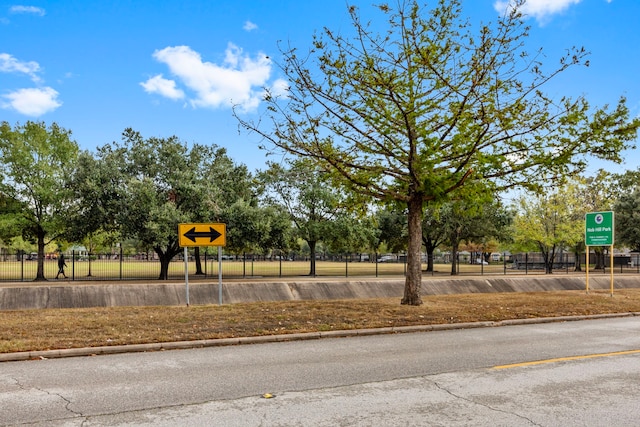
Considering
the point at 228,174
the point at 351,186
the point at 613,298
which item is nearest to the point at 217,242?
the point at 351,186

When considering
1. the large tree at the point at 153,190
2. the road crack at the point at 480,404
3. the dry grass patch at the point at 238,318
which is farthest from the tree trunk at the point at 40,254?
the road crack at the point at 480,404

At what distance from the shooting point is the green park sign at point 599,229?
18625 millimetres

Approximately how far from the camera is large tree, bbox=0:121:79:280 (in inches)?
1196

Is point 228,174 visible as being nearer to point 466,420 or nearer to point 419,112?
point 419,112

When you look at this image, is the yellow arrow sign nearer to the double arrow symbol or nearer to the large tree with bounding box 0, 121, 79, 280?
the double arrow symbol

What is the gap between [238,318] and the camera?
12.0 metres

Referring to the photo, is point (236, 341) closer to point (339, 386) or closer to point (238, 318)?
point (238, 318)

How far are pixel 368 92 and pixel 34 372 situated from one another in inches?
376

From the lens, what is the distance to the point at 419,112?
13.5 m

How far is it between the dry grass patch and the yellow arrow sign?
173 cm

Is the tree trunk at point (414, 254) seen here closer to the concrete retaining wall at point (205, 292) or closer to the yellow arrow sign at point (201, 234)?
the concrete retaining wall at point (205, 292)

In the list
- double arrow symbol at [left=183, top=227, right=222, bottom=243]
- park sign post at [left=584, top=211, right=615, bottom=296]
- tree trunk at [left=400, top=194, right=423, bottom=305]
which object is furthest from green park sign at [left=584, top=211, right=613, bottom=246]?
double arrow symbol at [left=183, top=227, right=222, bottom=243]

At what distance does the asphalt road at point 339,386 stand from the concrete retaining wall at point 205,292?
726 centimetres

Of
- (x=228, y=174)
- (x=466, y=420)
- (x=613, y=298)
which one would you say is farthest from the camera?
(x=228, y=174)
